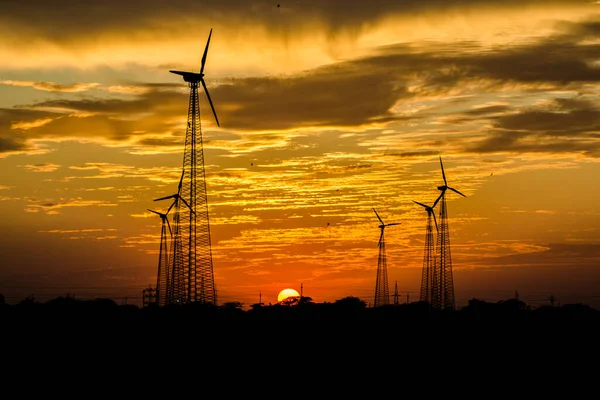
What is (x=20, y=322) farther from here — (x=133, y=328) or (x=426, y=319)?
(x=426, y=319)

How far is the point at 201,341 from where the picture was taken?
129 meters

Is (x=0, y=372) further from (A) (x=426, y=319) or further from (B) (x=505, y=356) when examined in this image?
(A) (x=426, y=319)

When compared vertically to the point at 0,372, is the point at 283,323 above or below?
above

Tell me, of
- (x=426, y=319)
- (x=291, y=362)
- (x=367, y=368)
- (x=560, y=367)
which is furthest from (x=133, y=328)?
(x=560, y=367)

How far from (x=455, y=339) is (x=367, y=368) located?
3668cm

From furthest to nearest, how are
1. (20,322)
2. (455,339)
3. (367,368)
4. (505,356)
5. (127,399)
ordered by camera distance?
(20,322) < (455,339) < (505,356) < (367,368) < (127,399)

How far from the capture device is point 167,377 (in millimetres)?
104188

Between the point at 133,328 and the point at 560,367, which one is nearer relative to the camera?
the point at 560,367

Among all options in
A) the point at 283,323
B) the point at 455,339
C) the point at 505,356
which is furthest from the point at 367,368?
the point at 283,323

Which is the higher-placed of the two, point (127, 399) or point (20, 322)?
point (20, 322)

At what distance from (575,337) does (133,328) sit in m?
88.5

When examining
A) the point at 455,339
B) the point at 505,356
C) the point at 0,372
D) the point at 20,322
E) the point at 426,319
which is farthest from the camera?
the point at 426,319

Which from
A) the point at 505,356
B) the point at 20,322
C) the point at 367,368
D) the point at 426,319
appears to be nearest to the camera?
the point at 367,368

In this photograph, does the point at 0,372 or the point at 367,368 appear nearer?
the point at 0,372
